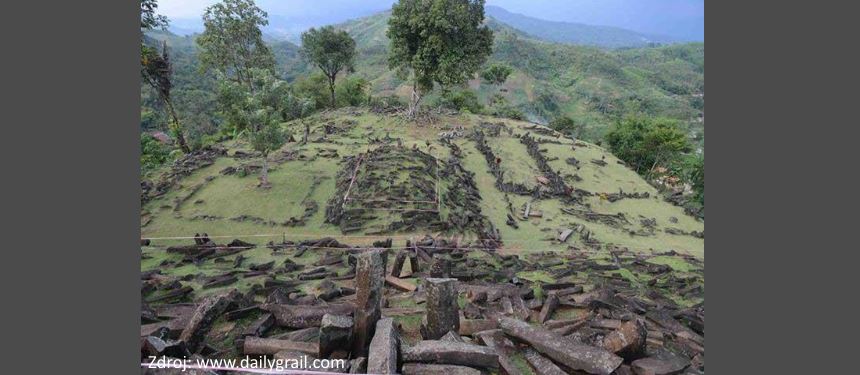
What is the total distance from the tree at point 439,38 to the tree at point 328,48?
989 centimetres

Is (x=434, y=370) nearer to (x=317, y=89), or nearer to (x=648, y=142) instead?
(x=648, y=142)

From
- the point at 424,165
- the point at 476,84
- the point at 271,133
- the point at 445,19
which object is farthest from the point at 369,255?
the point at 476,84

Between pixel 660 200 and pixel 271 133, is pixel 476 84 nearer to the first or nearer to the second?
pixel 660 200

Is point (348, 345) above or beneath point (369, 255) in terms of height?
beneath

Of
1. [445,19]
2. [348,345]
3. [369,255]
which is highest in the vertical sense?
[445,19]

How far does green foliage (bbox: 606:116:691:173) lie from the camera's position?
2891 cm

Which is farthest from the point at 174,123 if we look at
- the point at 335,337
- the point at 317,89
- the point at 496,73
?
the point at 496,73

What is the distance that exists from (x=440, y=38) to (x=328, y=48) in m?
13.7

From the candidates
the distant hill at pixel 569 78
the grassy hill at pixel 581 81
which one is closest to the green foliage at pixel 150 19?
the distant hill at pixel 569 78

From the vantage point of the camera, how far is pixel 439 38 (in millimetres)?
22734

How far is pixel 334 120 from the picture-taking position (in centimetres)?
2656

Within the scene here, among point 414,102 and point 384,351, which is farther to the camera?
point 414,102

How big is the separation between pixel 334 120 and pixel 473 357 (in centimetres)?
2380

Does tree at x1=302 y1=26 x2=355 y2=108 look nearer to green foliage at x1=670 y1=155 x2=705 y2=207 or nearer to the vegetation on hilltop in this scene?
the vegetation on hilltop
